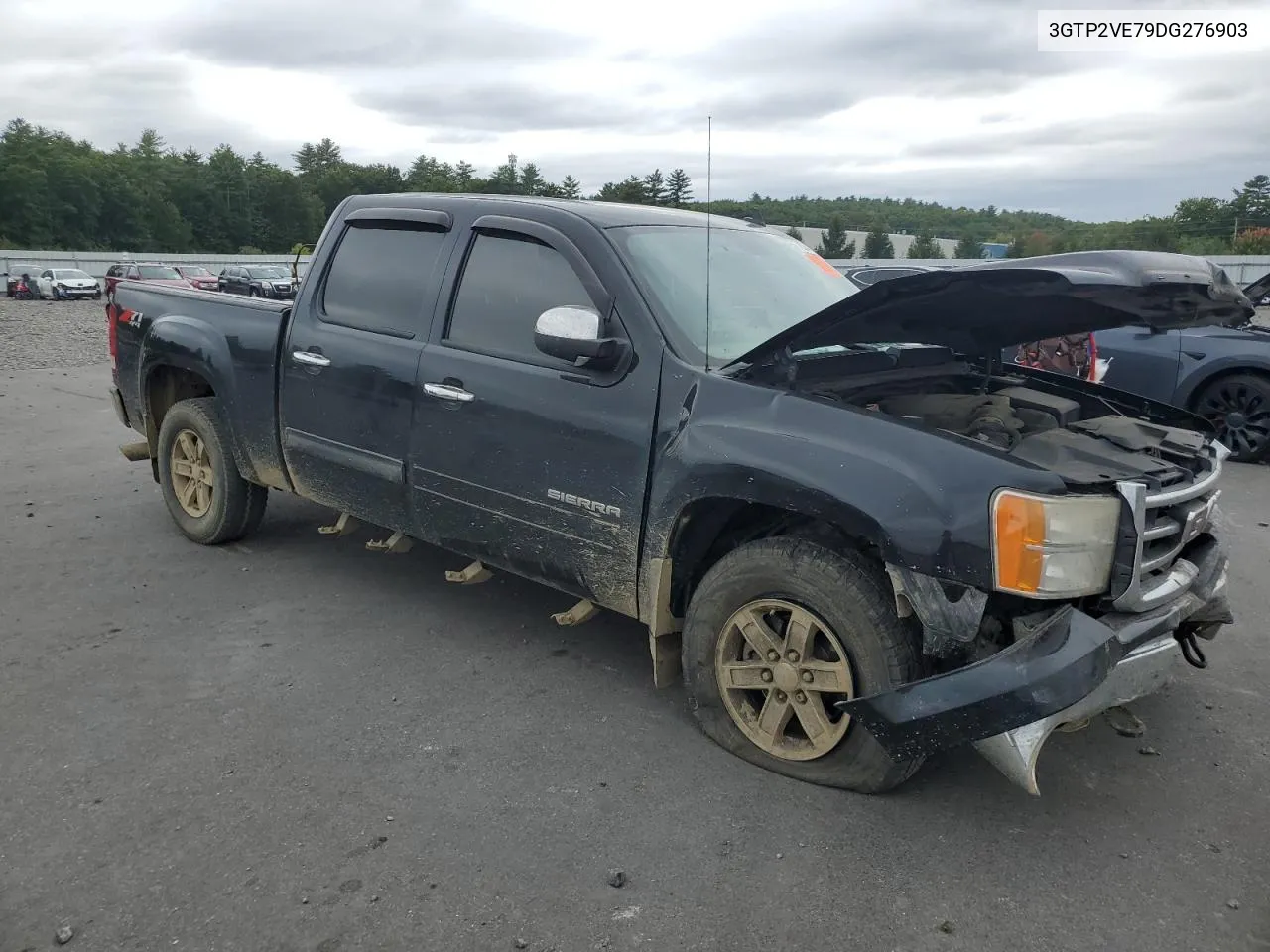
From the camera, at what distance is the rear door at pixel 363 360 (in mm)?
4328

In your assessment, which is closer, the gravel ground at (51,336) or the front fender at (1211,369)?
the front fender at (1211,369)

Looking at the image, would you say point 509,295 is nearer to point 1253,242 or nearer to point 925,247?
point 925,247

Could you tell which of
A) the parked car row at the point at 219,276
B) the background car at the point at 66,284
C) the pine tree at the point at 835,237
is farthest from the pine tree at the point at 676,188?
the background car at the point at 66,284

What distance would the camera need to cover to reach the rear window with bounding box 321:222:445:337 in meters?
4.38

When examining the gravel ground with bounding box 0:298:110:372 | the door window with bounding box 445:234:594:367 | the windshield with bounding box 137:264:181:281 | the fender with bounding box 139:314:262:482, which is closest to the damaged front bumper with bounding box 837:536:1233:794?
the door window with bounding box 445:234:594:367

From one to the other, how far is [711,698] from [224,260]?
63.6 meters

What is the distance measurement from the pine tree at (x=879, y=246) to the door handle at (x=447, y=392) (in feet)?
25.5

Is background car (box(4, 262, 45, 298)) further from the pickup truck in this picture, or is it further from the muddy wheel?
the muddy wheel

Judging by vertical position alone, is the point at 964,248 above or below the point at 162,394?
above

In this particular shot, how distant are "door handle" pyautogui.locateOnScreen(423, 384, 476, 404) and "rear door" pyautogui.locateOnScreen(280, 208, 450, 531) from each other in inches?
4.5

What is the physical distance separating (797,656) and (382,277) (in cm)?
264

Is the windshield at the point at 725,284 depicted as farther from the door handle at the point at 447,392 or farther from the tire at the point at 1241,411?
the tire at the point at 1241,411

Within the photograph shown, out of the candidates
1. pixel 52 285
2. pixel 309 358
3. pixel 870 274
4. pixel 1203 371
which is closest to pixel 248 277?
pixel 52 285

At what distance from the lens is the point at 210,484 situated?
557 centimetres
